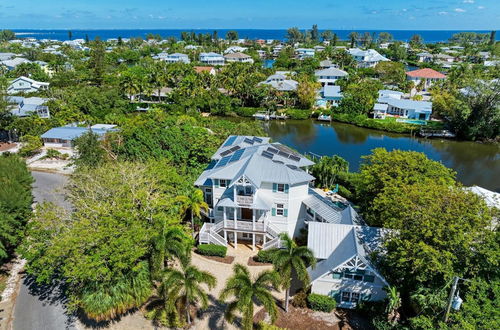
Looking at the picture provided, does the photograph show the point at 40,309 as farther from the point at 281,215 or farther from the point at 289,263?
the point at 281,215

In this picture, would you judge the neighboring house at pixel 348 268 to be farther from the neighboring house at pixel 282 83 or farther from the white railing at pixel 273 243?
the neighboring house at pixel 282 83

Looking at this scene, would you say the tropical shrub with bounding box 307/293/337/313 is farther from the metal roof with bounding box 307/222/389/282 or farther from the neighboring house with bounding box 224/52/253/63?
the neighboring house with bounding box 224/52/253/63

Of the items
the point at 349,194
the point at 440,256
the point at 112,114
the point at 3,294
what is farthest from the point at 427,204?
the point at 112,114

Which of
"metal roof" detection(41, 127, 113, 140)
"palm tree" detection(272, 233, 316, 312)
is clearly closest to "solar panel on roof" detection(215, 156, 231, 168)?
"palm tree" detection(272, 233, 316, 312)

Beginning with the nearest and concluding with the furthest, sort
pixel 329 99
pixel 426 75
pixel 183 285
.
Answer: pixel 183 285, pixel 329 99, pixel 426 75


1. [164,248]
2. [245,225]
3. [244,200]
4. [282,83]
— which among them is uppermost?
[282,83]

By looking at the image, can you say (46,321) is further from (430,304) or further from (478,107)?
(478,107)

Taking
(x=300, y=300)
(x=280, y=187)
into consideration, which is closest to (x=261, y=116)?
(x=280, y=187)
